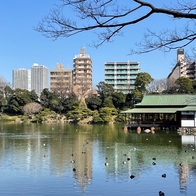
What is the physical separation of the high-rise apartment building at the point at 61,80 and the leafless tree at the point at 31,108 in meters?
8.15

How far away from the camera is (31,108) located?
53500mm

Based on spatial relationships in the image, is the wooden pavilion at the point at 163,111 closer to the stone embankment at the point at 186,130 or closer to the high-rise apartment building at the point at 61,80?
the stone embankment at the point at 186,130

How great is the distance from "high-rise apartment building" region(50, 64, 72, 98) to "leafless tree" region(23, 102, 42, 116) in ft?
26.7

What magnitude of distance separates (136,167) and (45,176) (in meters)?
3.99

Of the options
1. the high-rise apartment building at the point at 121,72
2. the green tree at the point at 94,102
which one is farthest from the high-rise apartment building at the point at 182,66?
the green tree at the point at 94,102

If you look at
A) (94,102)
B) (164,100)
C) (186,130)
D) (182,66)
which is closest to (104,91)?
(94,102)

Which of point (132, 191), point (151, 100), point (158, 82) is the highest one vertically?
point (158, 82)

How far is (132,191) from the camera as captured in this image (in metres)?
10.6

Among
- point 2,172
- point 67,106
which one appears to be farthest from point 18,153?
point 67,106

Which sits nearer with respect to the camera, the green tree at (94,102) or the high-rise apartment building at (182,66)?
the high-rise apartment building at (182,66)

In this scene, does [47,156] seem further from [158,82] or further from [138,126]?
[158,82]

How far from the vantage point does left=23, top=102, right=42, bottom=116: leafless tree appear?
2108 inches

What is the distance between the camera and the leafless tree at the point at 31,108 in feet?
176

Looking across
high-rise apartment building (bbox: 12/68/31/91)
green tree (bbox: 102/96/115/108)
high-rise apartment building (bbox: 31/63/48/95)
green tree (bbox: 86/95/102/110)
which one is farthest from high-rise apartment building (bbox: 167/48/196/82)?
high-rise apartment building (bbox: 12/68/31/91)
